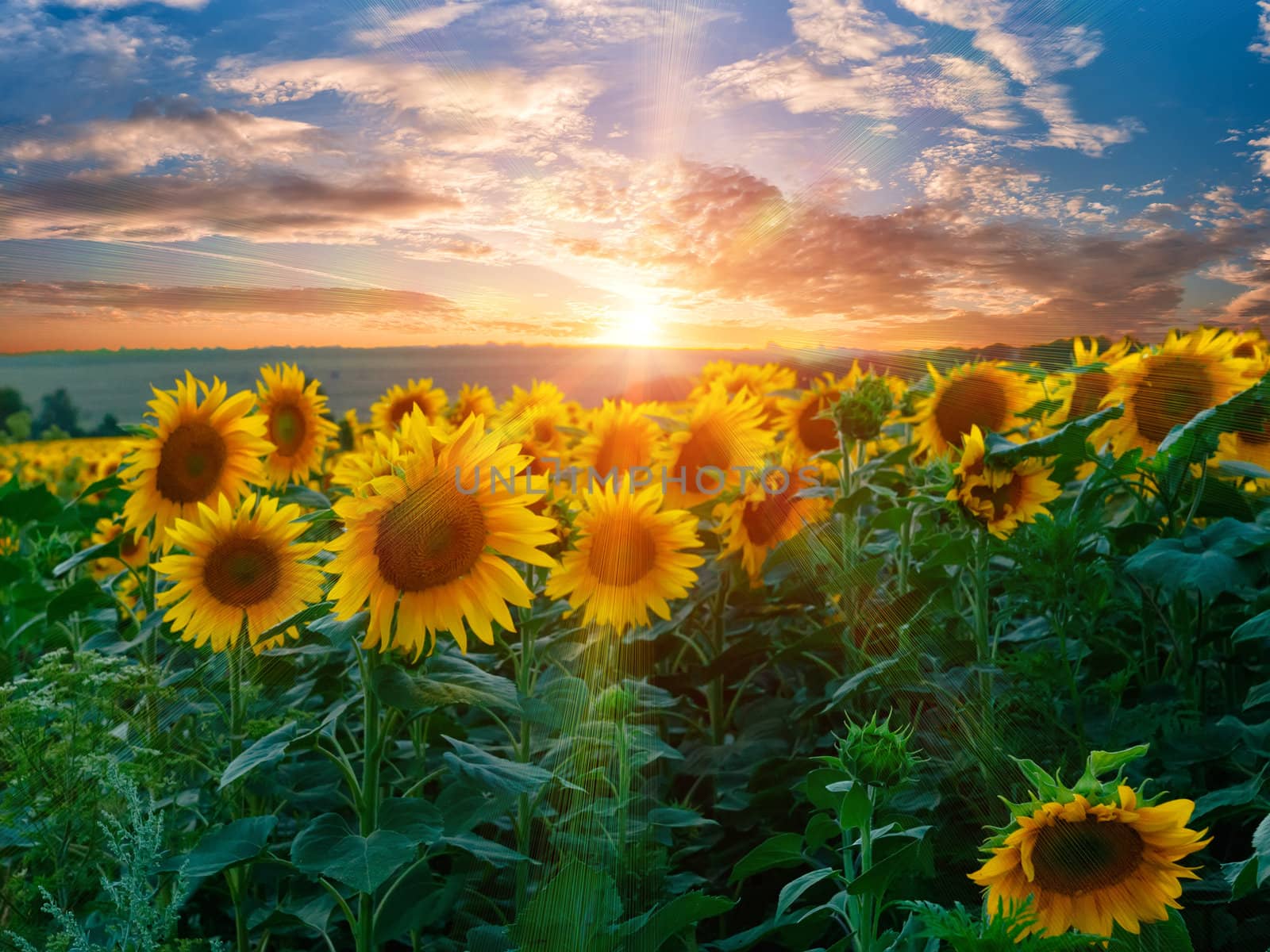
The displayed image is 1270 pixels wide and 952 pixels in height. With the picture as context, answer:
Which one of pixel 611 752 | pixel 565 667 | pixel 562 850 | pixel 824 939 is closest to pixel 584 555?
pixel 565 667

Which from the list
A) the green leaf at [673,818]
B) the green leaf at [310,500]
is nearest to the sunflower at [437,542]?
the green leaf at [673,818]

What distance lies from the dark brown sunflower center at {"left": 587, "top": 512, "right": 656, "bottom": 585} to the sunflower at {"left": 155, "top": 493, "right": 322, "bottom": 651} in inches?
29.0

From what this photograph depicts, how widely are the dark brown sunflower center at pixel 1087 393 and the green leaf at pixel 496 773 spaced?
191 cm

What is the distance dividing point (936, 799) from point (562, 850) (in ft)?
2.56

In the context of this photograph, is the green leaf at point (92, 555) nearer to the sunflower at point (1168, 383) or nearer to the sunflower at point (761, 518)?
the sunflower at point (761, 518)

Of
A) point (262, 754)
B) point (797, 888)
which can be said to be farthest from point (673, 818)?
point (262, 754)

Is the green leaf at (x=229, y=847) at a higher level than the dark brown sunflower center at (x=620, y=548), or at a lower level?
lower

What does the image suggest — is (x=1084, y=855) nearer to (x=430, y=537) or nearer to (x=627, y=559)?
(x=430, y=537)

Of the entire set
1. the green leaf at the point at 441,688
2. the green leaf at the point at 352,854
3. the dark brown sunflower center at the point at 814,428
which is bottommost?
the green leaf at the point at 352,854

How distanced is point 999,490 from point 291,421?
2.48 m

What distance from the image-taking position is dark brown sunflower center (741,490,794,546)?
269 cm

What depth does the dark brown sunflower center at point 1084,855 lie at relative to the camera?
1.29 m

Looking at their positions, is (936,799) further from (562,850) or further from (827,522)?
(827,522)

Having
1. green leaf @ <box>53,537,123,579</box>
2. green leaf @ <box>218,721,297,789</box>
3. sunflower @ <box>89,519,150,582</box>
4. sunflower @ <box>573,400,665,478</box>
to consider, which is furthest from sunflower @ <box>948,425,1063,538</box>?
sunflower @ <box>89,519,150,582</box>
